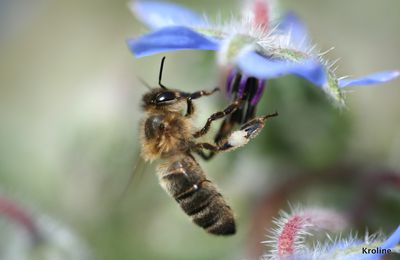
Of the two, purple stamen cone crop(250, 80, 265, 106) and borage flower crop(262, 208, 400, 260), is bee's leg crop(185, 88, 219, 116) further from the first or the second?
borage flower crop(262, 208, 400, 260)

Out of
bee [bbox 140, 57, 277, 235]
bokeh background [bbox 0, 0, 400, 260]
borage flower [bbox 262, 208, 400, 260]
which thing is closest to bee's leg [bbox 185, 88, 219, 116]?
bee [bbox 140, 57, 277, 235]

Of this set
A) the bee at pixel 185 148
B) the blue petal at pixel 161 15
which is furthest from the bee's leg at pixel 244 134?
the blue petal at pixel 161 15

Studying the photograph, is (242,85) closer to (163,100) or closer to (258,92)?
(258,92)

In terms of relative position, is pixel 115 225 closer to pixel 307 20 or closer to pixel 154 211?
pixel 154 211

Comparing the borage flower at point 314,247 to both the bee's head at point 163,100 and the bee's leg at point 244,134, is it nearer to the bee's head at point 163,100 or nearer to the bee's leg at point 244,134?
the bee's leg at point 244,134

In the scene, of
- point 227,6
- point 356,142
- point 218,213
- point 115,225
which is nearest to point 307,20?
point 227,6
